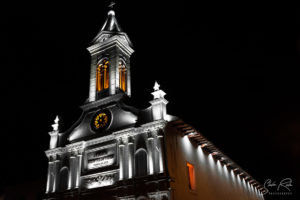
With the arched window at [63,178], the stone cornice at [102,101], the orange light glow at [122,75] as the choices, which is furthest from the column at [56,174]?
the orange light glow at [122,75]

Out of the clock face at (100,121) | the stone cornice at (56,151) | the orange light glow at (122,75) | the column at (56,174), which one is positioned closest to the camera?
the column at (56,174)

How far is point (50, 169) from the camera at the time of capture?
2792 centimetres

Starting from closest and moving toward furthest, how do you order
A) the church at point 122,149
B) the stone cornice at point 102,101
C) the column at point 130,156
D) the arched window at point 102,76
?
the church at point 122,149 → the column at point 130,156 → the stone cornice at point 102,101 → the arched window at point 102,76

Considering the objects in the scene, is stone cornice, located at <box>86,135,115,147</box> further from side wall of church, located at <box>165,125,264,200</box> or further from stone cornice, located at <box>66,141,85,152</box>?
side wall of church, located at <box>165,125,264,200</box>

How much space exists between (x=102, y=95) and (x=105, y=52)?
4.83 metres

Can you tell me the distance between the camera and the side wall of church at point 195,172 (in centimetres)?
2280

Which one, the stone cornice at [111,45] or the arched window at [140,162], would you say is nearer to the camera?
the arched window at [140,162]

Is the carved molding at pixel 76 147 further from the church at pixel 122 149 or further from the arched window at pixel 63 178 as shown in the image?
the arched window at pixel 63 178

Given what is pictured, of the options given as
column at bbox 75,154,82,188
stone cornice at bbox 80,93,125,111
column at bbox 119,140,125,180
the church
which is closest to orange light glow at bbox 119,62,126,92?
the church

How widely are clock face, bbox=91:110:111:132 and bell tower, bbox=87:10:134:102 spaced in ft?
6.76

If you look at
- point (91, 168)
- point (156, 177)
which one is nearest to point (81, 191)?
point (91, 168)

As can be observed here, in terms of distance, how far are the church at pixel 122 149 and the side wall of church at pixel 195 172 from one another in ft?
0.25

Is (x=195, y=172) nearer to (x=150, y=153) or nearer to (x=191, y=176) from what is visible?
(x=191, y=176)

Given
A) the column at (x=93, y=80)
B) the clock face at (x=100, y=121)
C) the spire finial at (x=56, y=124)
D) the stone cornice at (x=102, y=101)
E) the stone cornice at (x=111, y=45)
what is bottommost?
the clock face at (x=100, y=121)
